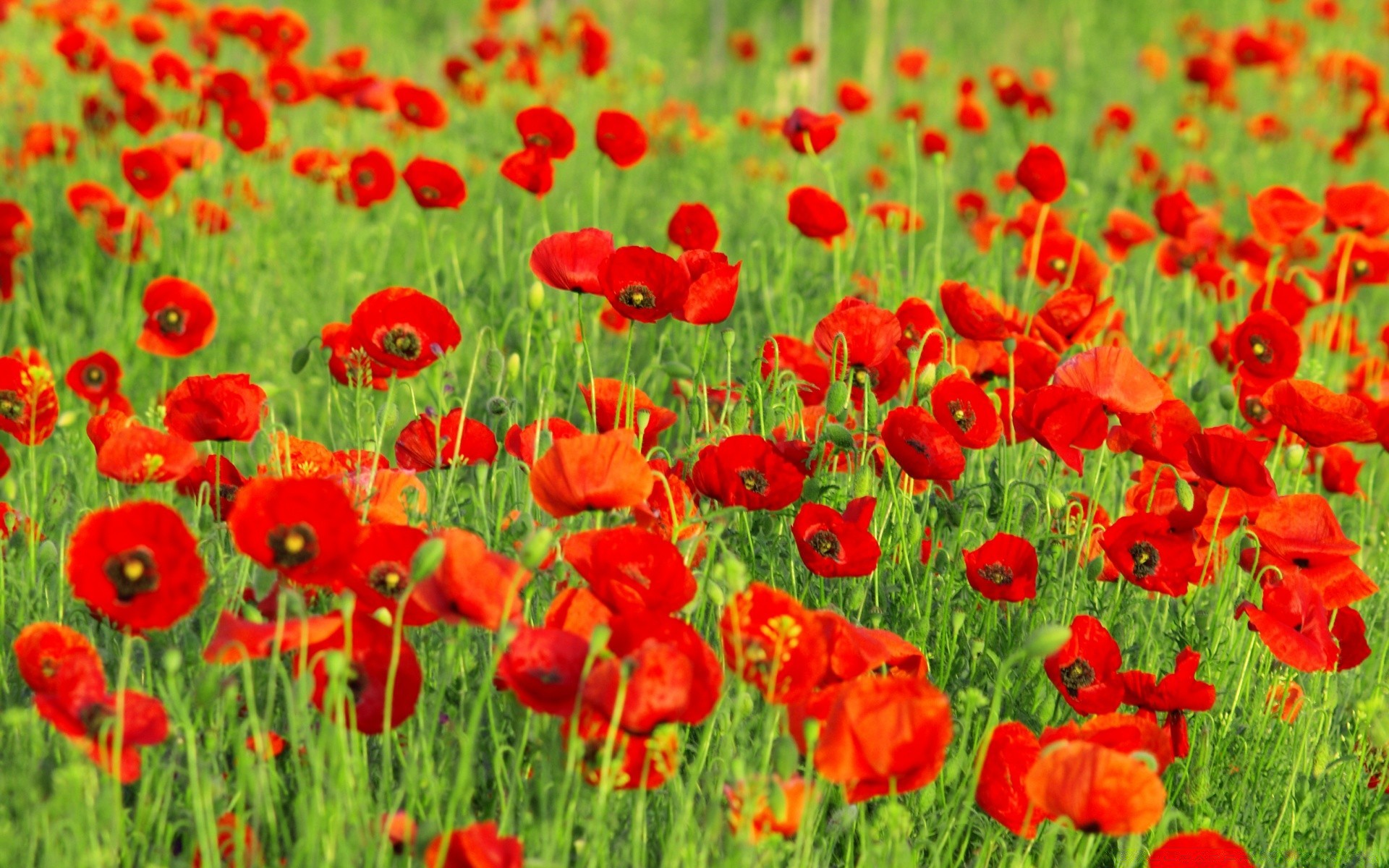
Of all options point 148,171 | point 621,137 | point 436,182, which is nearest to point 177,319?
point 436,182

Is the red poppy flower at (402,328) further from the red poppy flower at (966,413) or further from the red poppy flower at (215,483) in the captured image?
the red poppy flower at (966,413)

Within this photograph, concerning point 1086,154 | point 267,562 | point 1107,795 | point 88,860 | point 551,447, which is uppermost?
point 1086,154

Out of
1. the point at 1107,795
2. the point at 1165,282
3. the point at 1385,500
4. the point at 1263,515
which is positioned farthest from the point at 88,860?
the point at 1165,282

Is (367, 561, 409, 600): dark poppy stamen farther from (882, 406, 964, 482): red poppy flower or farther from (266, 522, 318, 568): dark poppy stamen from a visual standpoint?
(882, 406, 964, 482): red poppy flower

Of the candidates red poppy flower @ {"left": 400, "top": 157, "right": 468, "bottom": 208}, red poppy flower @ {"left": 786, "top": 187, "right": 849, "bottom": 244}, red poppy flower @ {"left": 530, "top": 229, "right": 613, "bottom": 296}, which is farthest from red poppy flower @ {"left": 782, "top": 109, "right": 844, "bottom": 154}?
red poppy flower @ {"left": 530, "top": 229, "right": 613, "bottom": 296}

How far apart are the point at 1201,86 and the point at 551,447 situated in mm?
6856

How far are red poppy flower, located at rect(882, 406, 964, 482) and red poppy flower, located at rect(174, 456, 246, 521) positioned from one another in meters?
0.85

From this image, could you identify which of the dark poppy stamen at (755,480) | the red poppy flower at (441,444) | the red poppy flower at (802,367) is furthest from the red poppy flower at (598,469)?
the red poppy flower at (802,367)

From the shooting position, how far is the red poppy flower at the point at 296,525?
1397mm

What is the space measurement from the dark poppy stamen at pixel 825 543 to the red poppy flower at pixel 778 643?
33 centimetres

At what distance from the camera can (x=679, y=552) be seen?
1.61 m

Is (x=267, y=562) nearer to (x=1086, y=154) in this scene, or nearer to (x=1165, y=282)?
(x=1165, y=282)

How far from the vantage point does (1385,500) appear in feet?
10.5

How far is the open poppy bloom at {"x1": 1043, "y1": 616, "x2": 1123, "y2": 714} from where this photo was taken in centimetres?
170
